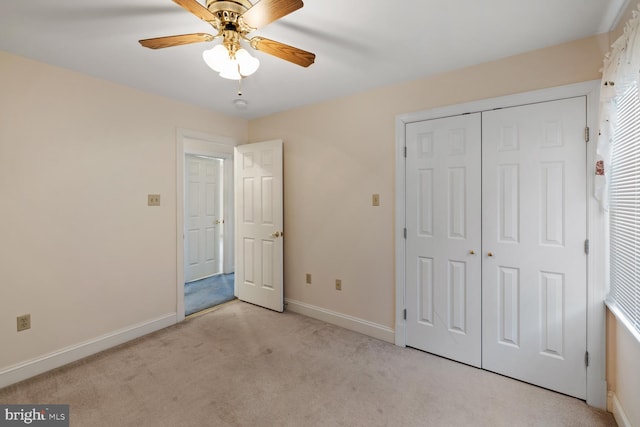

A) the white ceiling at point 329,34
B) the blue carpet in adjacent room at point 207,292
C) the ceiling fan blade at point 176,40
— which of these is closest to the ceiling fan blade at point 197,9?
the ceiling fan blade at point 176,40

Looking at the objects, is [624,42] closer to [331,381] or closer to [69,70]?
[331,381]

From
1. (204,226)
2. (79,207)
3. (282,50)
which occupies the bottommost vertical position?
(204,226)

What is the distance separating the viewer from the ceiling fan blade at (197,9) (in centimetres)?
120

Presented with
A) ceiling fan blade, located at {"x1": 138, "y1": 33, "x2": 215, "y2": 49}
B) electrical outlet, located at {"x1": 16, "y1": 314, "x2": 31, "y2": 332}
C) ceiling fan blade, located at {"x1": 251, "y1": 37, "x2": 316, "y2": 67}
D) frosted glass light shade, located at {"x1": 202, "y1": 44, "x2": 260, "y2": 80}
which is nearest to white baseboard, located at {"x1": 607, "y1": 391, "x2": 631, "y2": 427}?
ceiling fan blade, located at {"x1": 251, "y1": 37, "x2": 316, "y2": 67}

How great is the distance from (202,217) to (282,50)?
3873 mm

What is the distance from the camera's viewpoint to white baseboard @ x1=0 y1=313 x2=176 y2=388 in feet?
6.75

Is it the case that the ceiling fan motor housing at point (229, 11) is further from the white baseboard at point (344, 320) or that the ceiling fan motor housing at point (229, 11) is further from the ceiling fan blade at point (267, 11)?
the white baseboard at point (344, 320)

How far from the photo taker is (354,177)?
2885mm

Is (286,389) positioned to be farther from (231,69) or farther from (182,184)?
(182,184)

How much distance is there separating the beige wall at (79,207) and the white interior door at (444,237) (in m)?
2.47

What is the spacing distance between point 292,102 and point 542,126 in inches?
88.2

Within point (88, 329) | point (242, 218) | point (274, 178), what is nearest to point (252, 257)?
point (242, 218)

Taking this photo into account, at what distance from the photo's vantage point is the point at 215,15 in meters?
1.37

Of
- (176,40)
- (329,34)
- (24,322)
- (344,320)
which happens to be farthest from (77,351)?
(329,34)
